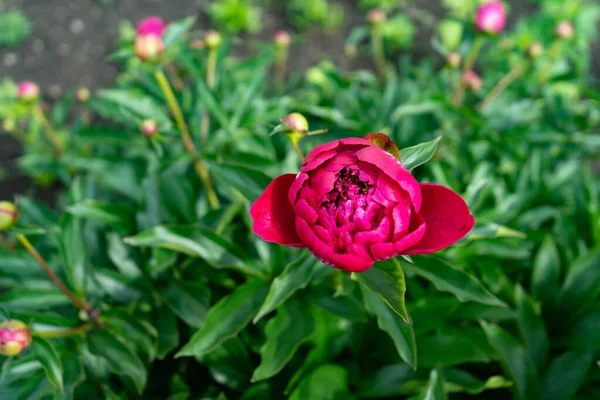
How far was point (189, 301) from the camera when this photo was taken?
125 cm

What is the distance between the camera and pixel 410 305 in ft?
4.22

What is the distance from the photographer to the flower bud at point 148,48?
4.08 feet

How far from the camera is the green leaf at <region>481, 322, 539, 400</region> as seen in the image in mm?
1233

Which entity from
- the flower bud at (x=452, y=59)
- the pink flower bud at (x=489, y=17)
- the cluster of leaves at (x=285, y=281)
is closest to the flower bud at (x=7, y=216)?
the cluster of leaves at (x=285, y=281)

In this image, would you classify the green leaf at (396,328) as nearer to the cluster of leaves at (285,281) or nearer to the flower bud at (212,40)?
the cluster of leaves at (285,281)

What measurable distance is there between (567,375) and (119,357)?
1.16 meters

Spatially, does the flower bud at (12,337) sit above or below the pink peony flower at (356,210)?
below

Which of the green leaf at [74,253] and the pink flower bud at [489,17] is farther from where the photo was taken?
the pink flower bud at [489,17]

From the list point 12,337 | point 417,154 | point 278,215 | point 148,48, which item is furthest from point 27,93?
point 417,154

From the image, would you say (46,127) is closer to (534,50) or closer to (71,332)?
(71,332)

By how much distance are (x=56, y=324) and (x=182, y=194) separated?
1.64ft

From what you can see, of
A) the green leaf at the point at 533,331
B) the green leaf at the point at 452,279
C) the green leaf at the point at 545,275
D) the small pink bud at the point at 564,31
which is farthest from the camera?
the small pink bud at the point at 564,31

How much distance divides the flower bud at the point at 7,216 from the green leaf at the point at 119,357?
1.12ft

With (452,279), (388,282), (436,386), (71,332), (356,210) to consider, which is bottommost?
(436,386)
